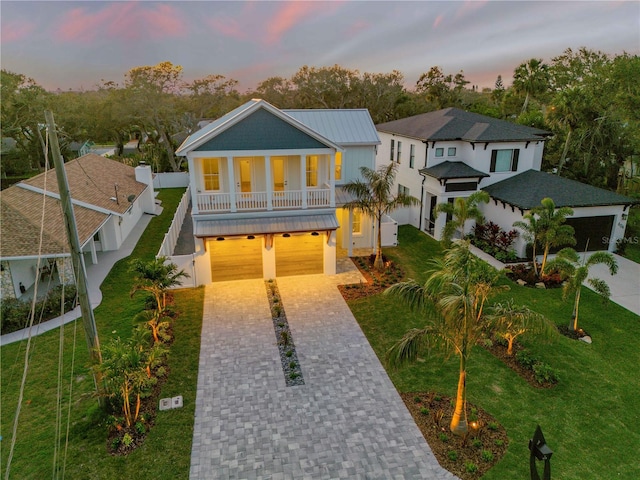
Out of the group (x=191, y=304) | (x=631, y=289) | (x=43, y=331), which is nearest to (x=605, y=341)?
(x=631, y=289)

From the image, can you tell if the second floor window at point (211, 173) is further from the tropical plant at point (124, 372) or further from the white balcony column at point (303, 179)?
the tropical plant at point (124, 372)

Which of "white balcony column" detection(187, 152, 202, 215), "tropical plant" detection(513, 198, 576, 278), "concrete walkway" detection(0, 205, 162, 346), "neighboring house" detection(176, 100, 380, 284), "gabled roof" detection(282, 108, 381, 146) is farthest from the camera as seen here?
"gabled roof" detection(282, 108, 381, 146)

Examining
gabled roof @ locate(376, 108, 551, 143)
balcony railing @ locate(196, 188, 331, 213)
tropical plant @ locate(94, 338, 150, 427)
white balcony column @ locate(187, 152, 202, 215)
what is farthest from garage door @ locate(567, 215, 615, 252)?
tropical plant @ locate(94, 338, 150, 427)

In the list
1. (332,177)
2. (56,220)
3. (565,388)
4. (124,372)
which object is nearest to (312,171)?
(332,177)

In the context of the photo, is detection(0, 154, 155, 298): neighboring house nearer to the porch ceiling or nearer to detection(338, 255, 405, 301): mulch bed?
the porch ceiling

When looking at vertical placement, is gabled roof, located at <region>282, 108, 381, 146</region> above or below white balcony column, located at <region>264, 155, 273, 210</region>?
above

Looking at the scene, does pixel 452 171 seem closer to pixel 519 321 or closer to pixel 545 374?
pixel 545 374
